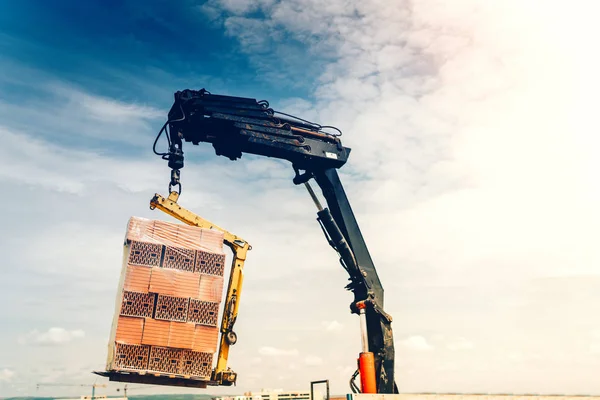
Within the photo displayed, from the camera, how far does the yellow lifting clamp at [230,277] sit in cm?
997

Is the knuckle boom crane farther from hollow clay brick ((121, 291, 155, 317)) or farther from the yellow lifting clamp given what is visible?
hollow clay brick ((121, 291, 155, 317))

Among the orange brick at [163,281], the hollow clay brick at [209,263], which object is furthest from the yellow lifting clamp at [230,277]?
the orange brick at [163,281]

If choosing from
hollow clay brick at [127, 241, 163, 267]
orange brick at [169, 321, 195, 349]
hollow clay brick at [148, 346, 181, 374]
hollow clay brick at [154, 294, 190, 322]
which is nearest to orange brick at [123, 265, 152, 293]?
hollow clay brick at [127, 241, 163, 267]

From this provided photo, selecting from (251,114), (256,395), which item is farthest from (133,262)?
(256,395)

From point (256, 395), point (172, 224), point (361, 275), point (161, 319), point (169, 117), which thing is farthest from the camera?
point (256, 395)

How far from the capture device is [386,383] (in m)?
10.6

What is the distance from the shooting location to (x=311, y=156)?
37.9 ft

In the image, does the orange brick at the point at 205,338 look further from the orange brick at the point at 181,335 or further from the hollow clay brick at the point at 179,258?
the hollow clay brick at the point at 179,258

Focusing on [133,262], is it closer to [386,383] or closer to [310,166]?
[310,166]

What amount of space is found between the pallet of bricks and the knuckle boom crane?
1.48 metres

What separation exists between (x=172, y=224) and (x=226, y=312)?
2.21 meters

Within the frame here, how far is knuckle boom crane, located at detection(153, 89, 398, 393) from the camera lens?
1038cm

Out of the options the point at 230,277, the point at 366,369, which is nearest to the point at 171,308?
the point at 230,277

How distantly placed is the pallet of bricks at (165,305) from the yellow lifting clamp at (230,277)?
0.47 meters
